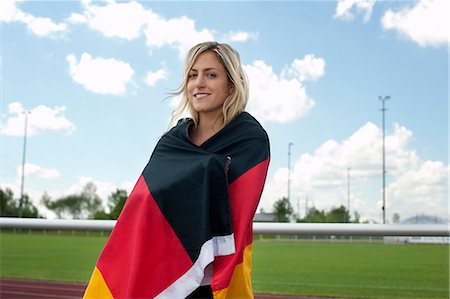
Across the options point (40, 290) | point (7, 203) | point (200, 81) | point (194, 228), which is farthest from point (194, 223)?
point (7, 203)

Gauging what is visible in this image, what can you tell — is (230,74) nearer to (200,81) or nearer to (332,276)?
(200,81)

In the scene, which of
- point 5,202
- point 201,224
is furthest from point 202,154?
point 5,202

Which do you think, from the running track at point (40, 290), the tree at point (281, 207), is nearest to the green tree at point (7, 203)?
the tree at point (281, 207)

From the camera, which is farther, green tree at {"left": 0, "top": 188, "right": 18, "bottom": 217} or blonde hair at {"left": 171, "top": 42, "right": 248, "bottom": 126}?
green tree at {"left": 0, "top": 188, "right": 18, "bottom": 217}

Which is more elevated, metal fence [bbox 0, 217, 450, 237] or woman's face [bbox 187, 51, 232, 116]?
woman's face [bbox 187, 51, 232, 116]

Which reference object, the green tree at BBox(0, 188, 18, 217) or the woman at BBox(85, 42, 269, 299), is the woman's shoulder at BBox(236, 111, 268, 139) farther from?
the green tree at BBox(0, 188, 18, 217)

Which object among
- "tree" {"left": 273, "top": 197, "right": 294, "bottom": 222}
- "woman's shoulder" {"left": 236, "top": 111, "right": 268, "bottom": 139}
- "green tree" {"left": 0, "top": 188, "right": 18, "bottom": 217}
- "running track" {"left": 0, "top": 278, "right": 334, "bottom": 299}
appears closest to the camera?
"woman's shoulder" {"left": 236, "top": 111, "right": 268, "bottom": 139}

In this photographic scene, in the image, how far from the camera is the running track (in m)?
8.04

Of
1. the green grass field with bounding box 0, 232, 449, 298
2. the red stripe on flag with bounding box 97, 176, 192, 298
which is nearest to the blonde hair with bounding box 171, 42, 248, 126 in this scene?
the red stripe on flag with bounding box 97, 176, 192, 298

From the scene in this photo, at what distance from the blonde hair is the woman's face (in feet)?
0.05

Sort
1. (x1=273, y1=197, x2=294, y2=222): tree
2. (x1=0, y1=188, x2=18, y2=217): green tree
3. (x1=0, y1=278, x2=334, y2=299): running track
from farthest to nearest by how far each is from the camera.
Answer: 1. (x1=273, y1=197, x2=294, y2=222): tree
2. (x1=0, y1=188, x2=18, y2=217): green tree
3. (x1=0, y1=278, x2=334, y2=299): running track

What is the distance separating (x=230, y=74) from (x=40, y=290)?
7921 mm

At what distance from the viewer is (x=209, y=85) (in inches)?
75.4

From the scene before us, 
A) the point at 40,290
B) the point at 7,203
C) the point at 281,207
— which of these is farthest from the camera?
the point at 281,207
